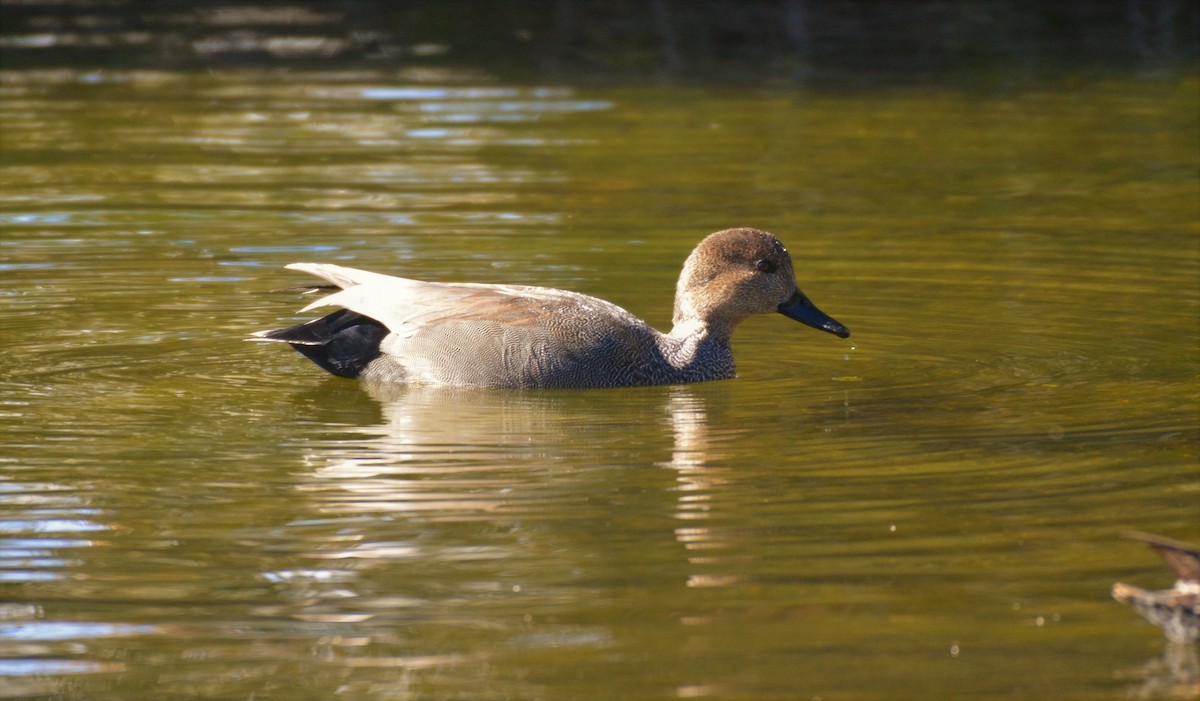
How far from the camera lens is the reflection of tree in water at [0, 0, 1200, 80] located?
74.6 feet

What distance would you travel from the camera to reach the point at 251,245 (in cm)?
1267

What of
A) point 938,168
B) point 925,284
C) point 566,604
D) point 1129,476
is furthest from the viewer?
point 938,168

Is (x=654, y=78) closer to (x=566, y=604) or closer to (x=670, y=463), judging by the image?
(x=670, y=463)

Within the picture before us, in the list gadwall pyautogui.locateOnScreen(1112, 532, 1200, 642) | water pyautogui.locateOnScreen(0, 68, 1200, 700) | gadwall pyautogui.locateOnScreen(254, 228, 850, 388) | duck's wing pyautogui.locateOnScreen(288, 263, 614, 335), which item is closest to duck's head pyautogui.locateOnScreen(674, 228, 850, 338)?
gadwall pyautogui.locateOnScreen(254, 228, 850, 388)

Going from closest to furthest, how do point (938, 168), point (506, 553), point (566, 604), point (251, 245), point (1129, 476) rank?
point (566, 604), point (506, 553), point (1129, 476), point (251, 245), point (938, 168)

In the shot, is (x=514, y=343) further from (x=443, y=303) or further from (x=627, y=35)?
(x=627, y=35)

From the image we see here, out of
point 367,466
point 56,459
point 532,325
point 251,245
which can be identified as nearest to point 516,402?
point 532,325

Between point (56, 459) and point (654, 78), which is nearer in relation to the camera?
point (56, 459)

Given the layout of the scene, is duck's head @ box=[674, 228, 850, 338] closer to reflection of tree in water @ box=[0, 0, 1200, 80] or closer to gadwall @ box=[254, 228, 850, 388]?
gadwall @ box=[254, 228, 850, 388]

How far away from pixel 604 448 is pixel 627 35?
17.6m

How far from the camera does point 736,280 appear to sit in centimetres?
931

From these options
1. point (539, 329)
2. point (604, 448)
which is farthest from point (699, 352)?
point (604, 448)

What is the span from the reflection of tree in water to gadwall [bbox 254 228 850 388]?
1248 centimetres

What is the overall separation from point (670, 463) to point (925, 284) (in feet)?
14.4
